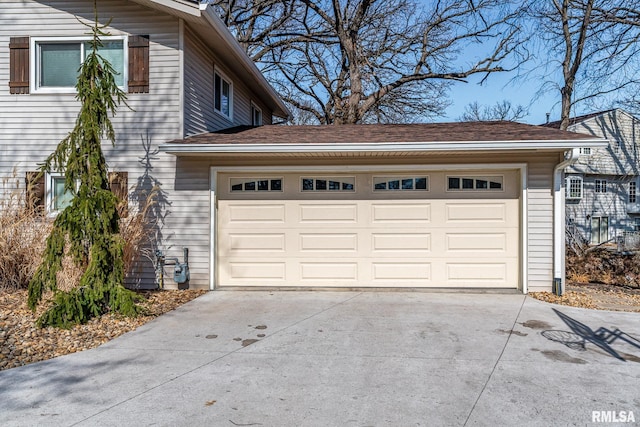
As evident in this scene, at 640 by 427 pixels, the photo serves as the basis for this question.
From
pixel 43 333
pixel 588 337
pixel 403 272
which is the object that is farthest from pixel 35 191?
pixel 588 337

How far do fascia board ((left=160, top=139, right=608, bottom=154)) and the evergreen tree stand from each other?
4.68 feet

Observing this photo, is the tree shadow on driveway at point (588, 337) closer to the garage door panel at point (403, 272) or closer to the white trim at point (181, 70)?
the garage door panel at point (403, 272)

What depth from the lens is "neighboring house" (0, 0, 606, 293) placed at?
710cm

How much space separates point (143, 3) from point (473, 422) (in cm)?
771

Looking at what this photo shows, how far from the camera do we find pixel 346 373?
147 inches

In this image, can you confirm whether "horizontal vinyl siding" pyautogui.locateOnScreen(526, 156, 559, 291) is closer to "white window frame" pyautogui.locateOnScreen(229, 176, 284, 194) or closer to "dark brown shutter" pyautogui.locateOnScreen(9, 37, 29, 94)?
"white window frame" pyautogui.locateOnScreen(229, 176, 284, 194)

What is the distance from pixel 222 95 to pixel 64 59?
3024 millimetres

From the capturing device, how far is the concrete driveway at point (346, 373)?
119 inches

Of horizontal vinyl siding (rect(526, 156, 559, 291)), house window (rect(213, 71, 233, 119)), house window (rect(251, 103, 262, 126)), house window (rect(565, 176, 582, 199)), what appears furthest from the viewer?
house window (rect(565, 176, 582, 199))

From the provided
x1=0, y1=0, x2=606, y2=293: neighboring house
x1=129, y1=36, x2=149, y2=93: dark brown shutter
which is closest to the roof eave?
x1=0, y1=0, x2=606, y2=293: neighboring house

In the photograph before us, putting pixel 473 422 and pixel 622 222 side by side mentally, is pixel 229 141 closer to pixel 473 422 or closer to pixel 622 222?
pixel 473 422

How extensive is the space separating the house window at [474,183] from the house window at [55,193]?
6.63 m

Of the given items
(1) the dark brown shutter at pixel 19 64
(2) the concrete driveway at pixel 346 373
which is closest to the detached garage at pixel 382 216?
(2) the concrete driveway at pixel 346 373

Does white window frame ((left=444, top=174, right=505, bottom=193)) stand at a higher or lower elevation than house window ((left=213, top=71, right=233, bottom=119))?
lower
